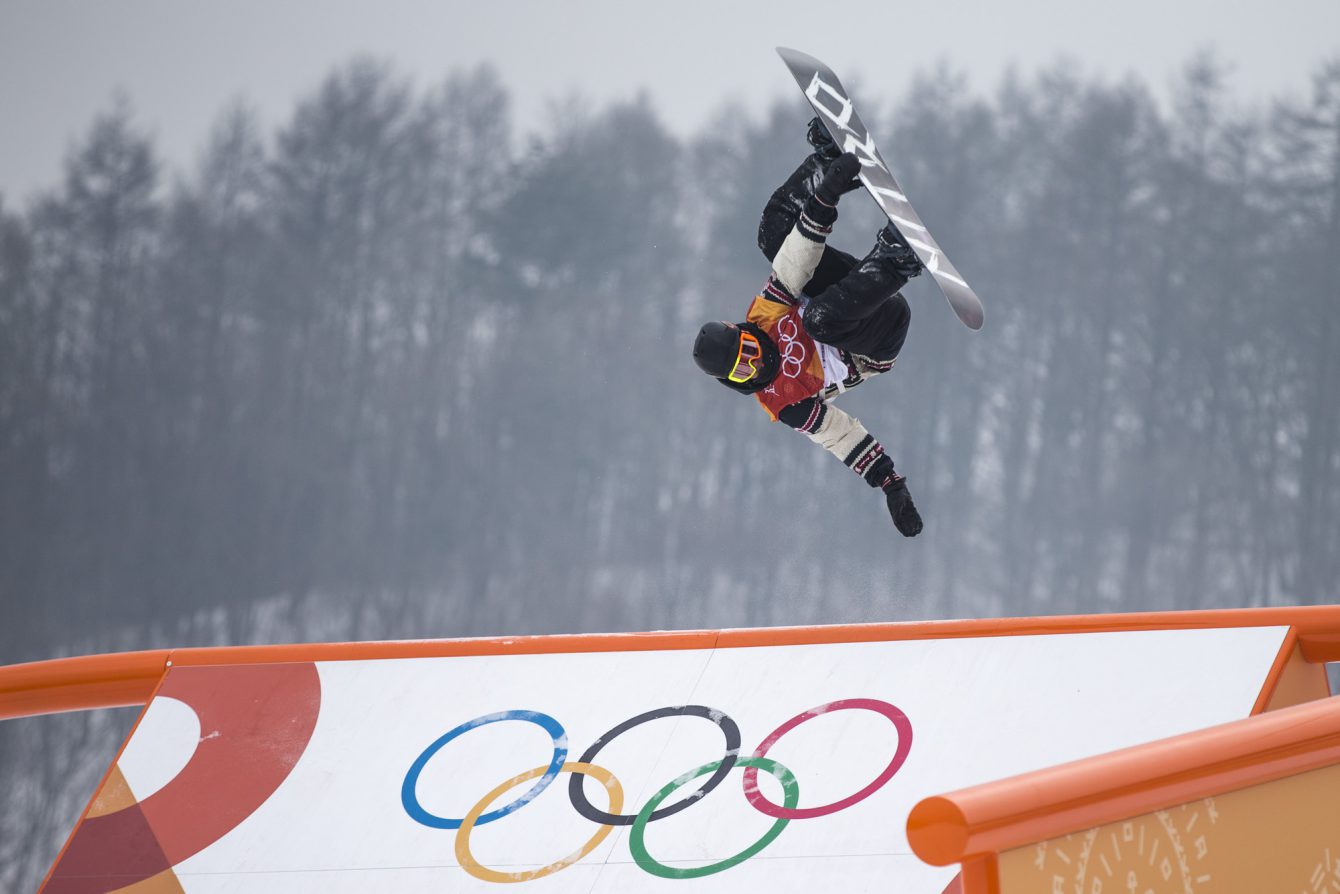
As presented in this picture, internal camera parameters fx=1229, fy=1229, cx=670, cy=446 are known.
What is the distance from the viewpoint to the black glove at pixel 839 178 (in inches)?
117

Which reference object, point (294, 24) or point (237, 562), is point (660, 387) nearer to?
point (237, 562)

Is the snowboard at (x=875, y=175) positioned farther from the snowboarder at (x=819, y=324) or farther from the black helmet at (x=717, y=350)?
the black helmet at (x=717, y=350)

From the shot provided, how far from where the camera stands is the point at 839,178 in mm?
2984

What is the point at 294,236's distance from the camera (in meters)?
18.7

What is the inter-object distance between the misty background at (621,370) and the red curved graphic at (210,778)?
516 inches

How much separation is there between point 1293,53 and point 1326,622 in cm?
1772

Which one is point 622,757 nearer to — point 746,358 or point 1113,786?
point 746,358

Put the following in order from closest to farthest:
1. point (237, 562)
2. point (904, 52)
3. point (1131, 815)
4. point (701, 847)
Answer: point (1131, 815), point (701, 847), point (237, 562), point (904, 52)

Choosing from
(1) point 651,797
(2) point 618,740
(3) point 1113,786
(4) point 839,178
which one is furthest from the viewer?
(2) point 618,740

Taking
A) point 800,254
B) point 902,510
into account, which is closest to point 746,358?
point 800,254

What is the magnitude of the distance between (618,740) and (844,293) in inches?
52.8

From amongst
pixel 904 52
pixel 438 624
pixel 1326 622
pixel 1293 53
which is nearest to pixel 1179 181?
pixel 1293 53

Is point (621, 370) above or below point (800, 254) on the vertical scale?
above

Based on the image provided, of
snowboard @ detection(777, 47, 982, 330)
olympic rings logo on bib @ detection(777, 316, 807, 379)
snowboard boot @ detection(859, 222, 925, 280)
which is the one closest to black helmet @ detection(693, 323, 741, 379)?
olympic rings logo on bib @ detection(777, 316, 807, 379)
